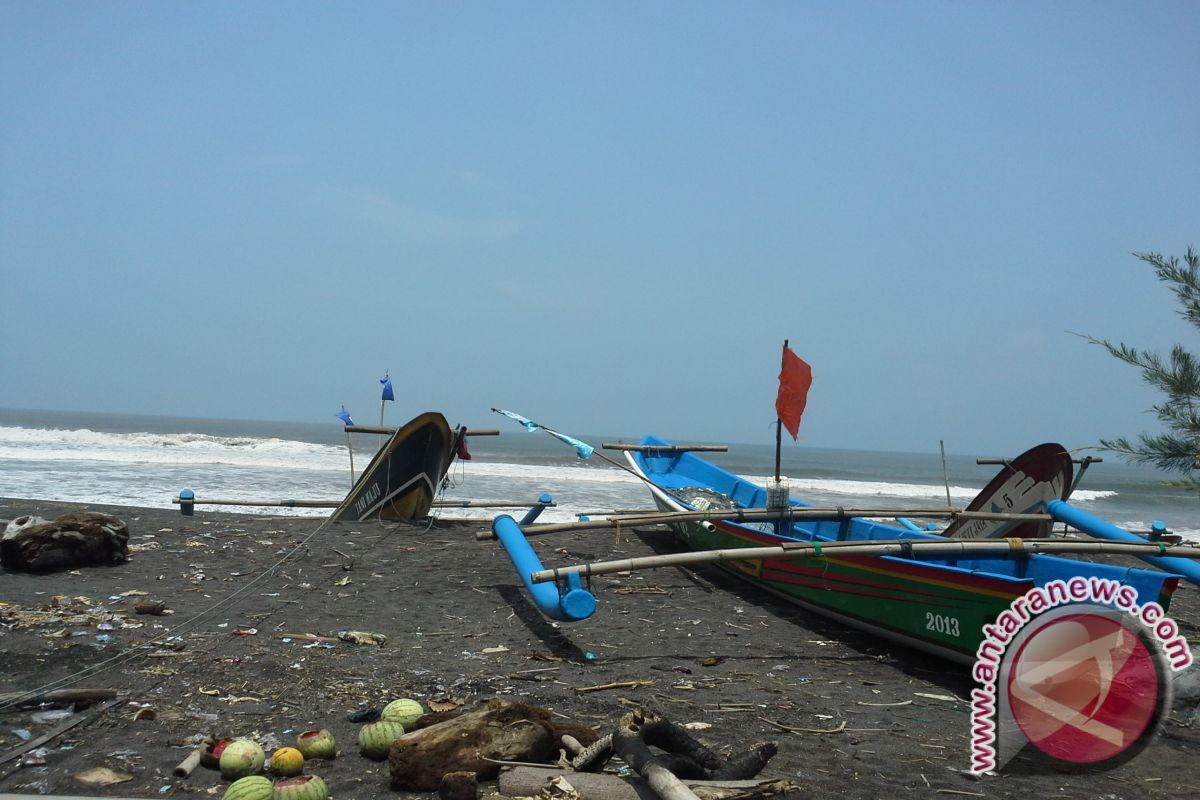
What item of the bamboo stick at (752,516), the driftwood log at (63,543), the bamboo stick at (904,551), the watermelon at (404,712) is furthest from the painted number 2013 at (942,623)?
the driftwood log at (63,543)

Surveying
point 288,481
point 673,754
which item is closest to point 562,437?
point 673,754

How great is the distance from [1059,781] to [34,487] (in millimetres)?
19435

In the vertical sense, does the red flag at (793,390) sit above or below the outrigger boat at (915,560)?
above

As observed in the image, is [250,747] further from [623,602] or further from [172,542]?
[172,542]

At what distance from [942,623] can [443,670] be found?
3.07 meters

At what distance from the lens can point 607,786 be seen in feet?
9.96

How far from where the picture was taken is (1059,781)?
3705mm

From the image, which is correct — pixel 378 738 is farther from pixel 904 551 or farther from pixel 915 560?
pixel 915 560

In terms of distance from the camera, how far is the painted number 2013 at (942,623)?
532cm

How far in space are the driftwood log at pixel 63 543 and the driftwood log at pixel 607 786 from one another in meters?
5.55

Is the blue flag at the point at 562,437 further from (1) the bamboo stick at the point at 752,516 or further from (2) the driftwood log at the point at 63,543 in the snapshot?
(2) the driftwood log at the point at 63,543

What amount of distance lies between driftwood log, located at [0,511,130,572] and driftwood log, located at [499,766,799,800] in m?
5.55

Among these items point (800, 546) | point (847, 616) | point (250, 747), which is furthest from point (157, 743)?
point (847, 616)

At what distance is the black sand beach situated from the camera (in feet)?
12.0
